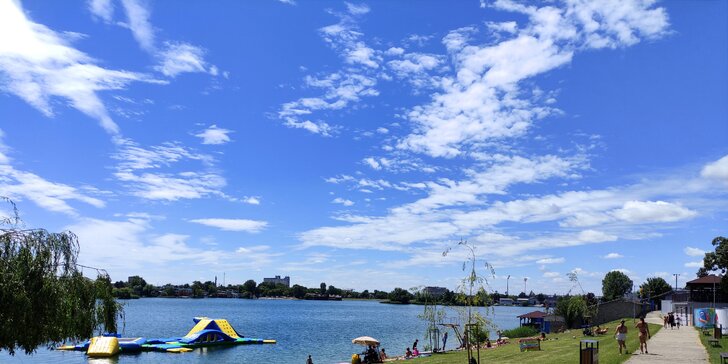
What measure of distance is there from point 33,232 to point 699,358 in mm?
24167

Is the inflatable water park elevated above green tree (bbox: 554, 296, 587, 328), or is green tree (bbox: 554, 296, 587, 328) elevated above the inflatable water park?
green tree (bbox: 554, 296, 587, 328)

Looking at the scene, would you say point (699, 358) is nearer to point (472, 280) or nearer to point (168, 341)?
point (472, 280)

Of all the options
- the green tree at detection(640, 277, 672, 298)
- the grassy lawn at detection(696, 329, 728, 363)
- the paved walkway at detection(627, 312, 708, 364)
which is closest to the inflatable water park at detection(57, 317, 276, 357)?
the paved walkway at detection(627, 312, 708, 364)

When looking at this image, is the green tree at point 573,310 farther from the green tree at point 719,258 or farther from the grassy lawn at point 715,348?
the grassy lawn at point 715,348

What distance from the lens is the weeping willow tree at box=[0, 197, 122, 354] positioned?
12656 mm

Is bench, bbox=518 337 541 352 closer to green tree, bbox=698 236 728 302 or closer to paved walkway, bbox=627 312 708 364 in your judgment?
paved walkway, bbox=627 312 708 364

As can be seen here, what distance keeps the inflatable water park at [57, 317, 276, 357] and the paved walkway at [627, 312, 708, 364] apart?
40.1m

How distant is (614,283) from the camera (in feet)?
459

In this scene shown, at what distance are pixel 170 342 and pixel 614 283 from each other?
120 metres

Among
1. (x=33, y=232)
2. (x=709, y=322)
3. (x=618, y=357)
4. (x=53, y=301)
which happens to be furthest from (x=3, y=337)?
(x=709, y=322)

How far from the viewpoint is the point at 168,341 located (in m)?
55.6

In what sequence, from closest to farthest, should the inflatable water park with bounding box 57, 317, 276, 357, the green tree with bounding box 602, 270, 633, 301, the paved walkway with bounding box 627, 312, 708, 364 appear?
the paved walkway with bounding box 627, 312, 708, 364 < the inflatable water park with bounding box 57, 317, 276, 357 < the green tree with bounding box 602, 270, 633, 301

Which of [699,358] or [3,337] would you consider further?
[699,358]

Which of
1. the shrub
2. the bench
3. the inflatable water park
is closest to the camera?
the bench
